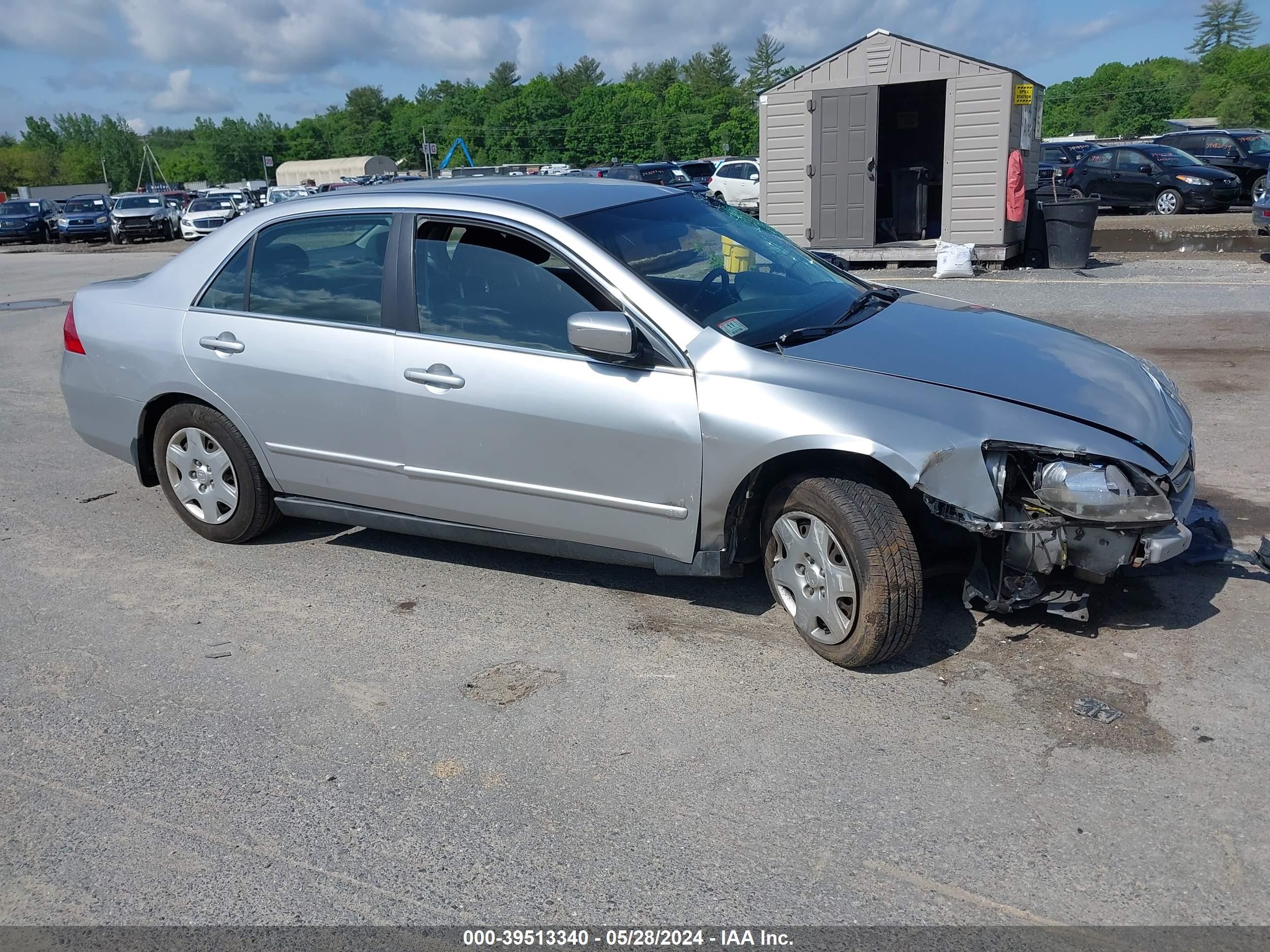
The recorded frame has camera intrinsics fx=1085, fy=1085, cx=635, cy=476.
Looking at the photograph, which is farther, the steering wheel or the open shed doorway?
the open shed doorway

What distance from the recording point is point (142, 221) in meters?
33.9

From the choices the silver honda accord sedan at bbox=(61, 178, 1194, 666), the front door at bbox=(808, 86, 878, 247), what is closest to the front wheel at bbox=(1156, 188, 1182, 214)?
the front door at bbox=(808, 86, 878, 247)

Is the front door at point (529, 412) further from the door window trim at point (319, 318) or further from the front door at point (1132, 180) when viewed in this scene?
the front door at point (1132, 180)

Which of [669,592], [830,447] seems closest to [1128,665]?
[830,447]

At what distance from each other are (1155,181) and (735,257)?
21288 mm

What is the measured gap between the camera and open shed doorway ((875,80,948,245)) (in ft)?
56.9

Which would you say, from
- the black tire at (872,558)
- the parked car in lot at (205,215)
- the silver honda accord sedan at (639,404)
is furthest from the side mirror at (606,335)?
the parked car in lot at (205,215)

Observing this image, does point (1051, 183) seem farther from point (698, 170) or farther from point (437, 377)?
point (437, 377)

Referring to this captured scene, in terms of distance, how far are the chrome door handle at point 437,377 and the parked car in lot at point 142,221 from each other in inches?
1321

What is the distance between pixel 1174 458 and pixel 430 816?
2.82 meters

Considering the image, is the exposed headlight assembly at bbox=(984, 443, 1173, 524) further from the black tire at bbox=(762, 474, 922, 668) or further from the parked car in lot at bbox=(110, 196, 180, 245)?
the parked car in lot at bbox=(110, 196, 180, 245)

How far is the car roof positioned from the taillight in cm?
171

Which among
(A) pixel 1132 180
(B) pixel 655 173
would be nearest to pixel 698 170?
(B) pixel 655 173

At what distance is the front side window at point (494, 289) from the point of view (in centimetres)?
432
